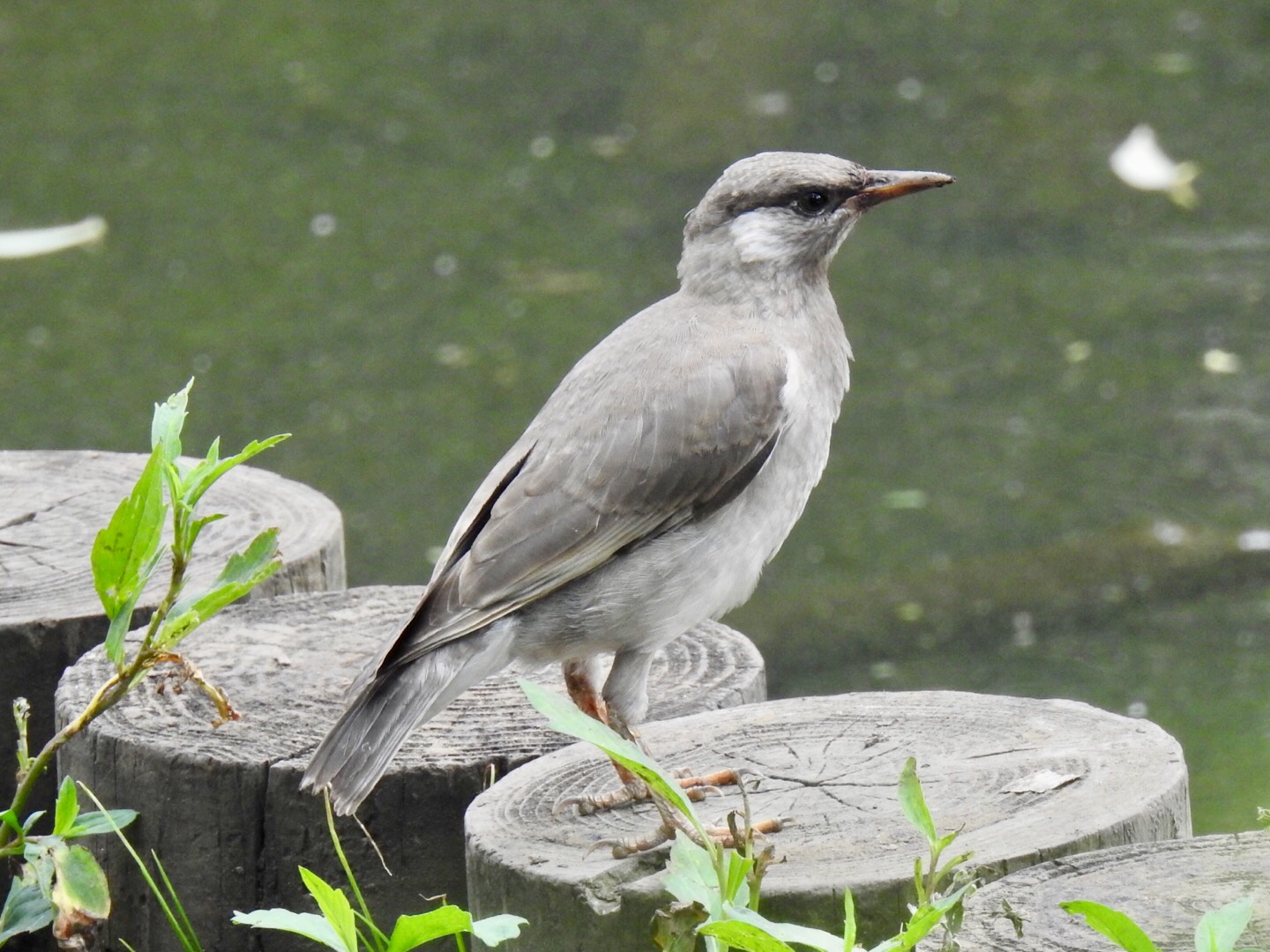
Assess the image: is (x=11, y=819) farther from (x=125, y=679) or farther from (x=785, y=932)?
(x=785, y=932)

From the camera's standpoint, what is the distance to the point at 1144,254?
896 centimetres

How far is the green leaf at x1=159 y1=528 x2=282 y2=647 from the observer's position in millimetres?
2580

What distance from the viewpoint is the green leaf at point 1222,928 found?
6.73 feet

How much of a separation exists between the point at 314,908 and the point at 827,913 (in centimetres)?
127

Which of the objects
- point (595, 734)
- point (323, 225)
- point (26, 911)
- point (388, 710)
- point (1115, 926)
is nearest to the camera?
point (1115, 926)

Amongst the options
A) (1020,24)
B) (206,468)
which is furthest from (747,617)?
(1020,24)

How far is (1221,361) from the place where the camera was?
7.95 metres

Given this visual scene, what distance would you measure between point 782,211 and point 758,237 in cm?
8

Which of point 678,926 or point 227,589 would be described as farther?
point 227,589

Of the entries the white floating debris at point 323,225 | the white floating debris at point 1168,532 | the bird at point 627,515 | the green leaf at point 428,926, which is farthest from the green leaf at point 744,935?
the white floating debris at point 323,225

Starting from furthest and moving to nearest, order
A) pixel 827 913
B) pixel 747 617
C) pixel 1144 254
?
pixel 1144 254
pixel 747 617
pixel 827 913

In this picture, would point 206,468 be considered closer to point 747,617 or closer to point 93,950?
point 93,950

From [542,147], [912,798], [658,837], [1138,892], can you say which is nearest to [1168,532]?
[658,837]

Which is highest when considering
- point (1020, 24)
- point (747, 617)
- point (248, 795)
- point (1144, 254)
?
point (1020, 24)
